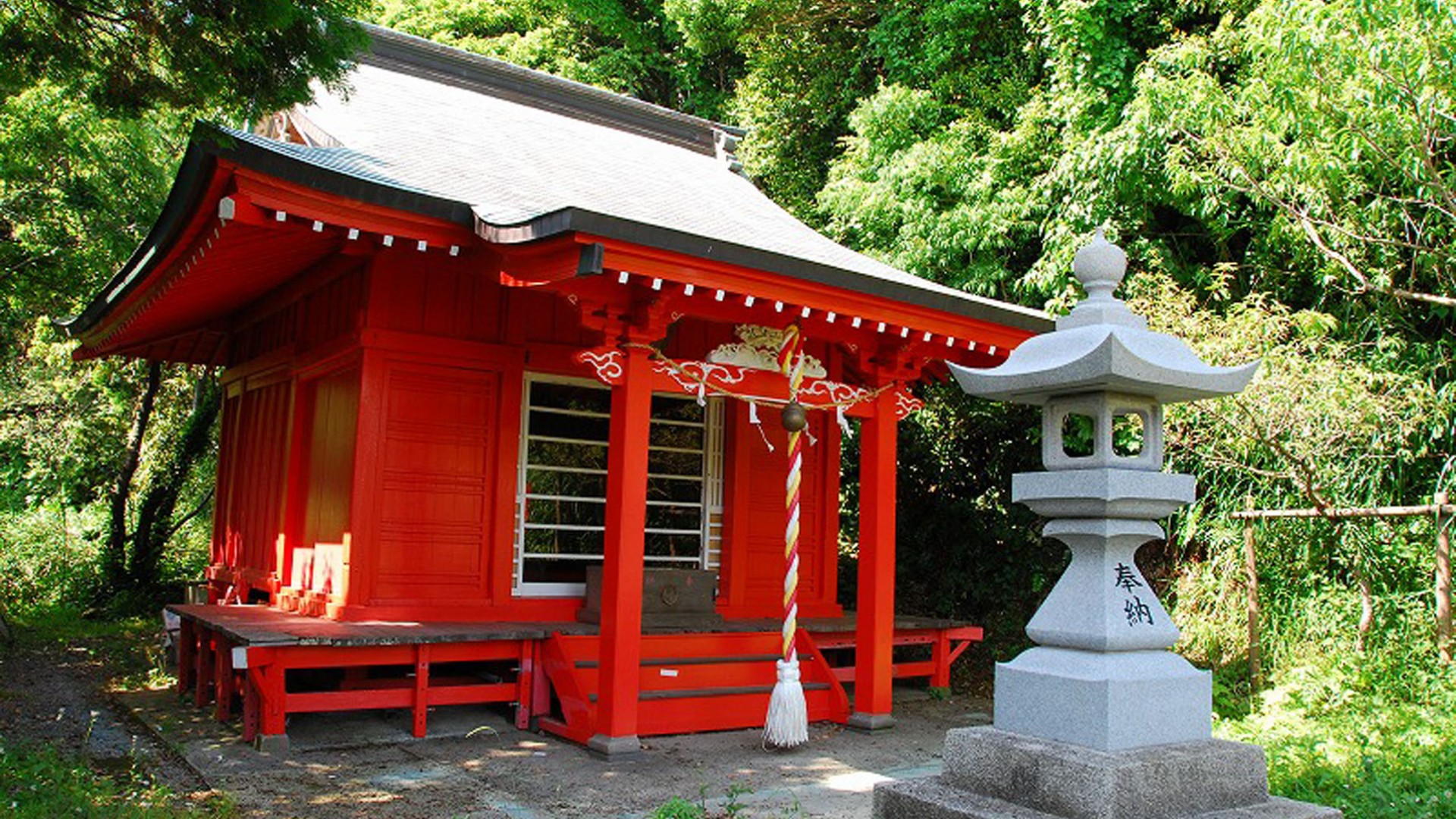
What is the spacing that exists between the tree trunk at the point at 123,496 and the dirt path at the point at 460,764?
6.44 m

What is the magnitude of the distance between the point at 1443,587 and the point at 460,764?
20.9ft

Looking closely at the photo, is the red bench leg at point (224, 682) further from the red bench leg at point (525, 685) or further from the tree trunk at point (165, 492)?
the tree trunk at point (165, 492)

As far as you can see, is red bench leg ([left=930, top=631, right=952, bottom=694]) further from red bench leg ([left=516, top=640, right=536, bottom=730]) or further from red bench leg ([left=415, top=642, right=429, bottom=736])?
red bench leg ([left=415, top=642, right=429, bottom=736])

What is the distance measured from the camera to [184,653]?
7.99 meters

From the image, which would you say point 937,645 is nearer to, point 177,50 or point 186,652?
point 186,652

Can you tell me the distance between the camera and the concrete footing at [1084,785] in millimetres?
3486

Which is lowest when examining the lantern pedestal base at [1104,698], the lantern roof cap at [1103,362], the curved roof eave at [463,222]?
the lantern pedestal base at [1104,698]

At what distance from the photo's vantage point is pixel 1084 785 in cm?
349

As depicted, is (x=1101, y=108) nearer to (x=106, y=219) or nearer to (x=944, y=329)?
(x=944, y=329)

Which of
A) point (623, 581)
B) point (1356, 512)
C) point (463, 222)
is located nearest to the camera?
point (623, 581)

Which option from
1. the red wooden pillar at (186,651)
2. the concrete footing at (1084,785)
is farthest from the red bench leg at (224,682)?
the concrete footing at (1084,785)

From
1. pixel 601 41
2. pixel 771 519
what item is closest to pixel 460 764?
pixel 771 519

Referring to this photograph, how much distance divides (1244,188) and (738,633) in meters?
5.40

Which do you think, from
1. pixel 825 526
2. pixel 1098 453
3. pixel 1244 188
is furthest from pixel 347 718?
pixel 1244 188
